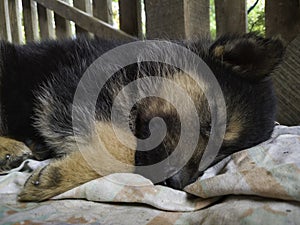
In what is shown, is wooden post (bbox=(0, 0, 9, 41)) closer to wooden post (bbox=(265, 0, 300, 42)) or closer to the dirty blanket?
wooden post (bbox=(265, 0, 300, 42))

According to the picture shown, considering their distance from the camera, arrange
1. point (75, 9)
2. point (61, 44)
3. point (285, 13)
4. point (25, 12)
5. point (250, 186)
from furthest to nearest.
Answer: point (25, 12)
point (75, 9)
point (285, 13)
point (61, 44)
point (250, 186)

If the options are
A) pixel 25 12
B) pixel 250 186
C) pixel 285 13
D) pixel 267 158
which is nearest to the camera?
pixel 250 186

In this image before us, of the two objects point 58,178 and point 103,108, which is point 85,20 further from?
point 58,178

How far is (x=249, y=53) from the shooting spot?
6.67ft

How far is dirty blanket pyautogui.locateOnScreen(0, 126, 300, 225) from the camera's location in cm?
119

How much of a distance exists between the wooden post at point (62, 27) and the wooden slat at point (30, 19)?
620 mm

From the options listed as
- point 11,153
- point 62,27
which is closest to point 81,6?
point 62,27

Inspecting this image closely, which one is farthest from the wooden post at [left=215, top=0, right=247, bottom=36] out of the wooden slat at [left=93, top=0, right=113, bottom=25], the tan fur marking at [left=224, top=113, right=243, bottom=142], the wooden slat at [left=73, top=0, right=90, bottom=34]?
the wooden slat at [left=73, top=0, right=90, bottom=34]

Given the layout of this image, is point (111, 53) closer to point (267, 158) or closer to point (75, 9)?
point (267, 158)

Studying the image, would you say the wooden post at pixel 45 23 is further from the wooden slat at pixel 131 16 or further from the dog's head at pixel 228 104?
the dog's head at pixel 228 104

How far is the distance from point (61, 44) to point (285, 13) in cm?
171

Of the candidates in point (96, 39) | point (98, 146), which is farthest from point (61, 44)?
point (98, 146)

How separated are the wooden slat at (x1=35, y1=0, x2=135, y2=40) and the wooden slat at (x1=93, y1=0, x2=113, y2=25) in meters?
0.09

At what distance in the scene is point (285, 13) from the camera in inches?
118
